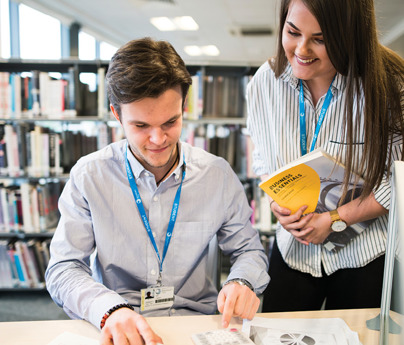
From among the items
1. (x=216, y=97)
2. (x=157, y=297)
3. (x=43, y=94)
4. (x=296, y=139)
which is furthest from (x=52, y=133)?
(x=296, y=139)

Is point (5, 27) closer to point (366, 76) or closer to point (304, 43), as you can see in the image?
point (304, 43)

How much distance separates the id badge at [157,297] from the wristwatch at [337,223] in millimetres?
552

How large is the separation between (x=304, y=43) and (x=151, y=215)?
71 centimetres

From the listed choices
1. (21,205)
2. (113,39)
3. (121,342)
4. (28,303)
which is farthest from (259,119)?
(113,39)

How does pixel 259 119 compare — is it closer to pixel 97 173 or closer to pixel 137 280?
pixel 97 173

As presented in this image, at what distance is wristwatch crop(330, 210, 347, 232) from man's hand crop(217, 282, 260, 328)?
352 mm

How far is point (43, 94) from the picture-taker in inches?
116

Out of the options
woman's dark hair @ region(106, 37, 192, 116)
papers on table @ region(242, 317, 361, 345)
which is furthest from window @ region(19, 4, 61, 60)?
papers on table @ region(242, 317, 361, 345)

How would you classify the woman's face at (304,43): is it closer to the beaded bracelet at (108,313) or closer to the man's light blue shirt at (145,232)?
the man's light blue shirt at (145,232)

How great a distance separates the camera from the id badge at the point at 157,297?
1.16 metres

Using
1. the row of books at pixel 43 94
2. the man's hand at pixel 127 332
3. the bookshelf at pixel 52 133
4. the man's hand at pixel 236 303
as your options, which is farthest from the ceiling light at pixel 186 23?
the man's hand at pixel 127 332

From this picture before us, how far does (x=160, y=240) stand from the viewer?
1.27 metres

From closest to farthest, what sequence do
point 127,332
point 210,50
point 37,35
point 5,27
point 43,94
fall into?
point 127,332 → point 43,94 → point 5,27 → point 37,35 → point 210,50

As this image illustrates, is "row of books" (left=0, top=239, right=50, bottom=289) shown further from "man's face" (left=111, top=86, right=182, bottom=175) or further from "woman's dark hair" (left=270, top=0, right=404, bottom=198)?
"woman's dark hair" (left=270, top=0, right=404, bottom=198)
